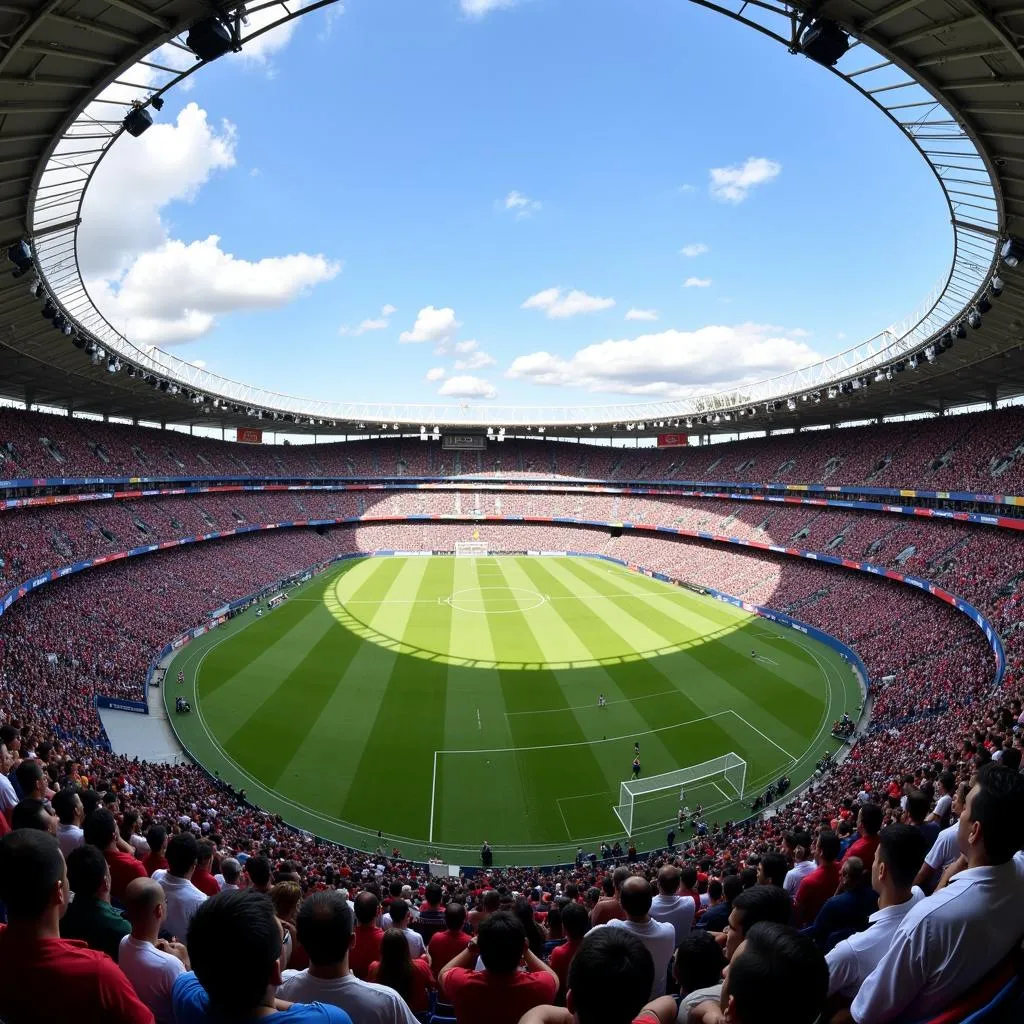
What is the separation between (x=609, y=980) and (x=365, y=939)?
4379 millimetres

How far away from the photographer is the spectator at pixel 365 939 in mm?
5812

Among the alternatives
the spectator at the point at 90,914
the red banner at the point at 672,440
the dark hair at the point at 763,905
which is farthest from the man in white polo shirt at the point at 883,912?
the red banner at the point at 672,440

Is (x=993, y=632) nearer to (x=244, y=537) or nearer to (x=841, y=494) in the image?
(x=841, y=494)

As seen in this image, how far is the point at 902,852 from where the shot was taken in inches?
148

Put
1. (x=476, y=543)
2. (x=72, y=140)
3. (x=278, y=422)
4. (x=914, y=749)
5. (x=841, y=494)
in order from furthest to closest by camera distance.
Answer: (x=476, y=543) < (x=278, y=422) < (x=841, y=494) < (x=914, y=749) < (x=72, y=140)

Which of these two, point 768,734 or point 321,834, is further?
point 768,734

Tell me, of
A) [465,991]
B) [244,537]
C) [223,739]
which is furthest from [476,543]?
[465,991]

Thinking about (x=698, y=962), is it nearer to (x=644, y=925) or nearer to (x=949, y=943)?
(x=949, y=943)

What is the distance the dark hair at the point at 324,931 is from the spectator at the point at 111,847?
3.46m

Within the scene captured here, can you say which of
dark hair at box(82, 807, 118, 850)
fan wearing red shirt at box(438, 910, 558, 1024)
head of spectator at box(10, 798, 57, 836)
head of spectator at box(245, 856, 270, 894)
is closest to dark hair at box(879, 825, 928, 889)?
fan wearing red shirt at box(438, 910, 558, 1024)

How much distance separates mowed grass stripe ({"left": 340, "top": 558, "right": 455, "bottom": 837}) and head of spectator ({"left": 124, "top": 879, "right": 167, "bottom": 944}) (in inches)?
638

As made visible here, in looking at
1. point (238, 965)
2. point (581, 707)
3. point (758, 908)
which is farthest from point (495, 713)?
point (238, 965)

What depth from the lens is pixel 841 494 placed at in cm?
4397

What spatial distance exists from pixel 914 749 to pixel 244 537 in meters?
50.1
